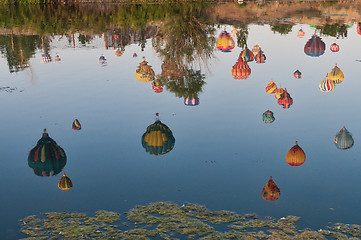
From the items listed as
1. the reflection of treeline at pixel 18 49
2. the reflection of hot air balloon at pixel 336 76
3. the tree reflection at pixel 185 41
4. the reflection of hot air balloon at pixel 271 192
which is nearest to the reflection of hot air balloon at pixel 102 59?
the tree reflection at pixel 185 41

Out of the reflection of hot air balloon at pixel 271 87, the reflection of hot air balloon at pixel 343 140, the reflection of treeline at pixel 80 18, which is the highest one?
the reflection of treeline at pixel 80 18

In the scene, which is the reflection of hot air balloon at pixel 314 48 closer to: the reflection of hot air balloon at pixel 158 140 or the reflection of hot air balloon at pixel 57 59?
the reflection of hot air balloon at pixel 57 59

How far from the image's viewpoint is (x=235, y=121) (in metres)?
13.4

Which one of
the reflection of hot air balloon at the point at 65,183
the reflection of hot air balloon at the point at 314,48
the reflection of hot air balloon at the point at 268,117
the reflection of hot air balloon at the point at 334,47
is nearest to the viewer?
the reflection of hot air balloon at the point at 65,183

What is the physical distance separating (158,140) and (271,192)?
373 centimetres

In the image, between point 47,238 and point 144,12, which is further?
point 144,12

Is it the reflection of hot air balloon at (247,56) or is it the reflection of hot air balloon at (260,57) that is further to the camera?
the reflection of hot air balloon at (260,57)

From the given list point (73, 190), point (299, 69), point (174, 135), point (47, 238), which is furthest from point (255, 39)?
point (47, 238)

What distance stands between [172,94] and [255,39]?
13.8m

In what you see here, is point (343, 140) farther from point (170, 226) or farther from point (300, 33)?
point (300, 33)

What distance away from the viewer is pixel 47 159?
1025cm

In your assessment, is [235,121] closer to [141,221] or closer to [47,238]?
[141,221]

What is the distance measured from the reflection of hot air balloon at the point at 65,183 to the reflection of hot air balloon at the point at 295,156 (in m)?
4.61

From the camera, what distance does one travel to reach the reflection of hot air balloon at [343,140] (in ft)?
36.6
